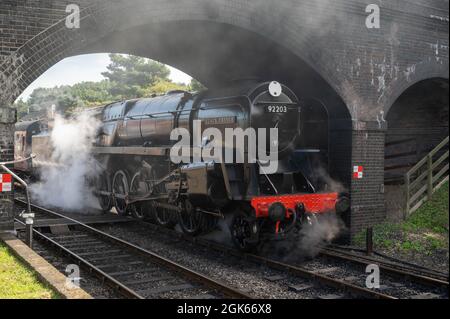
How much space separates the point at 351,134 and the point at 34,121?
14286 millimetres

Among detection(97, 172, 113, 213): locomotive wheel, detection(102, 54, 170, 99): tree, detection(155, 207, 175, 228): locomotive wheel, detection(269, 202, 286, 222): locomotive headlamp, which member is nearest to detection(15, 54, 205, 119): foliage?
detection(102, 54, 170, 99): tree

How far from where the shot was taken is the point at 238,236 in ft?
26.9

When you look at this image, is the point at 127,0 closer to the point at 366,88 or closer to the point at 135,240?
the point at 135,240

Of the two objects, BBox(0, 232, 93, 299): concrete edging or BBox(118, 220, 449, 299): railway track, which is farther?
BBox(118, 220, 449, 299): railway track

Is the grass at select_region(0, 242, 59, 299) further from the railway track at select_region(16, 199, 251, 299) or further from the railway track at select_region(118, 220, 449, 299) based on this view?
the railway track at select_region(118, 220, 449, 299)

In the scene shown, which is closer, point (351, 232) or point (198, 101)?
point (198, 101)

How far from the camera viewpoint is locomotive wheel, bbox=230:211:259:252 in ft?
25.1

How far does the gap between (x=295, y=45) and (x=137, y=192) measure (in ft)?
16.3

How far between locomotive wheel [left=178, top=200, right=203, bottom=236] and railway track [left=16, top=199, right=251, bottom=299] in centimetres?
139

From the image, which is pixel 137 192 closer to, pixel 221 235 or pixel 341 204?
pixel 221 235

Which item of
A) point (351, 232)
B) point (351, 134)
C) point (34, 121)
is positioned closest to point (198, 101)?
point (351, 134)

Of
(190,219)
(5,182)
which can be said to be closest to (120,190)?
(190,219)

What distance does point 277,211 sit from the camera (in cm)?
727

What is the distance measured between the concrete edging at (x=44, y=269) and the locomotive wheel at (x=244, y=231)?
3031 mm
